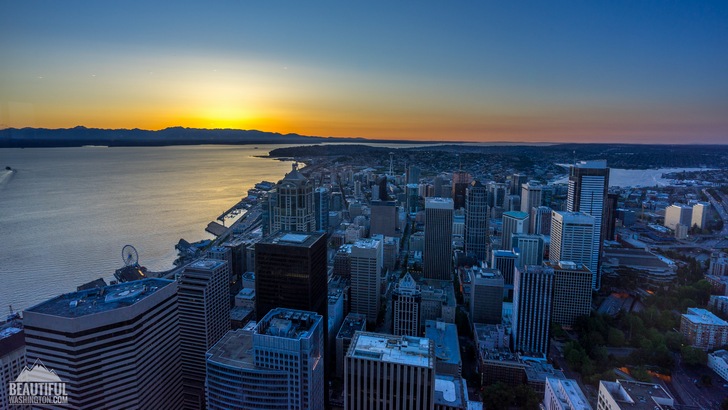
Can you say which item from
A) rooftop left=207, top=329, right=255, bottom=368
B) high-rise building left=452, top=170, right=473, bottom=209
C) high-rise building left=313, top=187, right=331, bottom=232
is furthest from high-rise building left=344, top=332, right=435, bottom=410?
high-rise building left=452, top=170, right=473, bottom=209

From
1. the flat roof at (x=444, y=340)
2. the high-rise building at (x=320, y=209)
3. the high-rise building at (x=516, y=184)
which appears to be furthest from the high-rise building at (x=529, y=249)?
the high-rise building at (x=516, y=184)

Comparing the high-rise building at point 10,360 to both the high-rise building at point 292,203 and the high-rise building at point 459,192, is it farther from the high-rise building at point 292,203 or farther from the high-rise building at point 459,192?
the high-rise building at point 459,192

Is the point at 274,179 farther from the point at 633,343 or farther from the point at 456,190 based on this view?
the point at 633,343

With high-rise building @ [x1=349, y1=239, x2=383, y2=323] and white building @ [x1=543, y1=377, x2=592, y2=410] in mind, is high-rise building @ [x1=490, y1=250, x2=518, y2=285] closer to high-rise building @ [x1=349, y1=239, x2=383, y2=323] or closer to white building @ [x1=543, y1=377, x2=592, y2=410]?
high-rise building @ [x1=349, y1=239, x2=383, y2=323]

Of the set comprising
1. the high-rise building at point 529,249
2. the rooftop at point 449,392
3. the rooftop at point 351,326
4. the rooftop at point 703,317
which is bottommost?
the rooftop at point 351,326

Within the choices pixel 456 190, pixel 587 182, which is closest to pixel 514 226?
pixel 587 182

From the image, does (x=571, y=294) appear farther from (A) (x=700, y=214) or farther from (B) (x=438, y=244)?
(A) (x=700, y=214)
